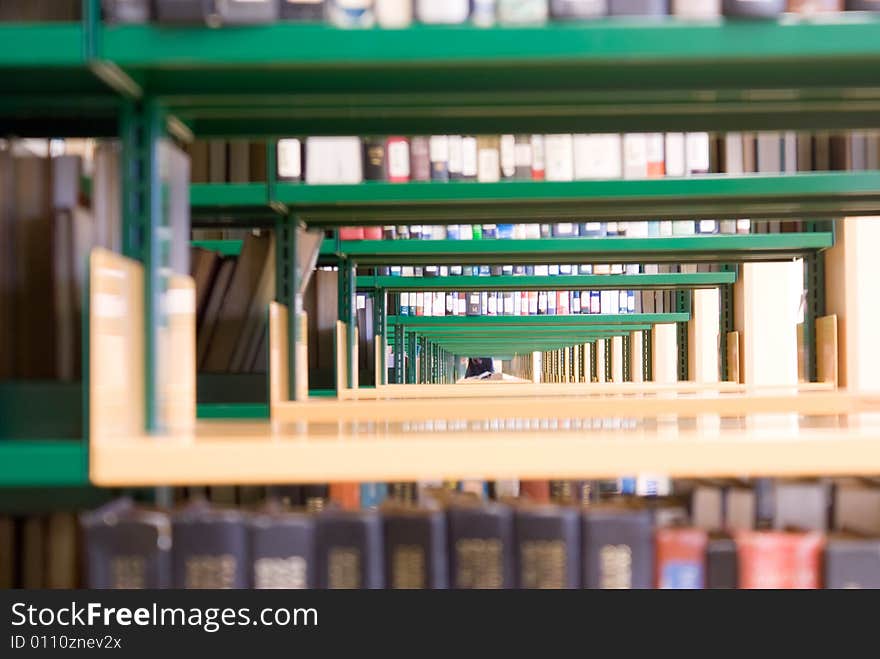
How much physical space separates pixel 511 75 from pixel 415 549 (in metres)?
0.54

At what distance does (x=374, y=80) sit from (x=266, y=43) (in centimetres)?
16

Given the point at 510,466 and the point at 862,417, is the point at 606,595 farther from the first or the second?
the point at 862,417

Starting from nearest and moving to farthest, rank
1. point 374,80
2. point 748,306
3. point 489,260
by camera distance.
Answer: point 374,80, point 489,260, point 748,306

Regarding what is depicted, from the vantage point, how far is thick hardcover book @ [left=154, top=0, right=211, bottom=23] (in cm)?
99

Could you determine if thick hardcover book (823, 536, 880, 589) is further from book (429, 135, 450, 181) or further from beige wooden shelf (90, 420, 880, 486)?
book (429, 135, 450, 181)

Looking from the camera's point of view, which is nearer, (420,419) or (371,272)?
(420,419)

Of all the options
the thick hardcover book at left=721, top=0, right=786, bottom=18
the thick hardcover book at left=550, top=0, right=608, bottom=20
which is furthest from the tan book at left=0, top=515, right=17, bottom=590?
the thick hardcover book at left=721, top=0, right=786, bottom=18

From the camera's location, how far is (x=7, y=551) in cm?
123

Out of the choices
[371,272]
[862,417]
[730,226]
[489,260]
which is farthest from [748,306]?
[862,417]

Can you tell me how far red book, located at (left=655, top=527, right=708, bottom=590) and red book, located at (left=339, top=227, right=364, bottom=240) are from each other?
4.96 ft

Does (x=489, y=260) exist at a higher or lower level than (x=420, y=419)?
higher

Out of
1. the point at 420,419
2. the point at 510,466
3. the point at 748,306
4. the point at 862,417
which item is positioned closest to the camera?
the point at 510,466

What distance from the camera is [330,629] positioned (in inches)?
38.3

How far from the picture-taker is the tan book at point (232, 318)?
1892 millimetres
